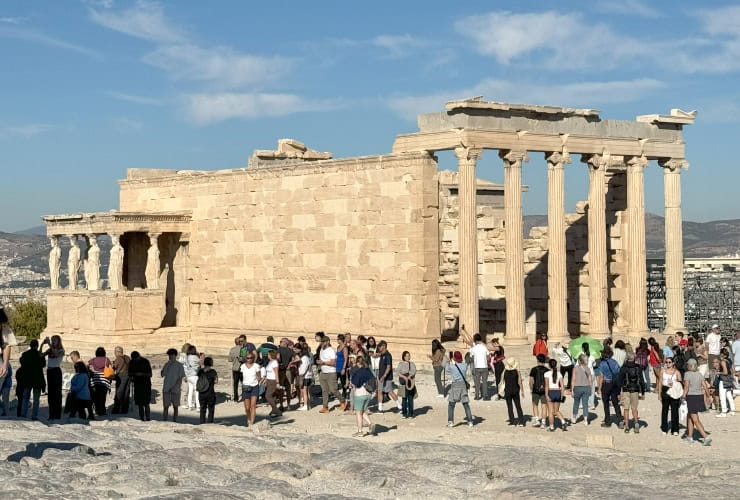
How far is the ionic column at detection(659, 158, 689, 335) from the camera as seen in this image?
37.8 m

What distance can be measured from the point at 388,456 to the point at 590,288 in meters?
19.2

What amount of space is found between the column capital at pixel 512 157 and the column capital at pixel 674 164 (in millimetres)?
5806

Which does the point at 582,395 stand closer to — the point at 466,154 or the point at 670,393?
the point at 670,393

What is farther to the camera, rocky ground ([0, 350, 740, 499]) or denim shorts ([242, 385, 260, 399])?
denim shorts ([242, 385, 260, 399])

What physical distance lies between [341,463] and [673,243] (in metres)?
23.1

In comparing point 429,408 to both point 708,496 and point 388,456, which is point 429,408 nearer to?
point 388,456

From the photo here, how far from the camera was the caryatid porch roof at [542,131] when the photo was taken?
32562 millimetres

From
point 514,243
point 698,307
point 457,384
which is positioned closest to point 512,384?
point 457,384

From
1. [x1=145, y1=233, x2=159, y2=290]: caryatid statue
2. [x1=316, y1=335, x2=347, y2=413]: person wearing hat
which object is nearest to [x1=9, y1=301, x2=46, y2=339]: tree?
[x1=145, y1=233, x2=159, y2=290]: caryatid statue

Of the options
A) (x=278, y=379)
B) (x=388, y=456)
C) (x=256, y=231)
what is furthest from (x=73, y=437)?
(x=256, y=231)

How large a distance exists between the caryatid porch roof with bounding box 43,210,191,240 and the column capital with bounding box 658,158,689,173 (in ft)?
46.4

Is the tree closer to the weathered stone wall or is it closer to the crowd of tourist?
the weathered stone wall

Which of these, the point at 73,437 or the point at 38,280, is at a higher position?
the point at 38,280

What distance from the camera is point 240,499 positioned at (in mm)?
14188
